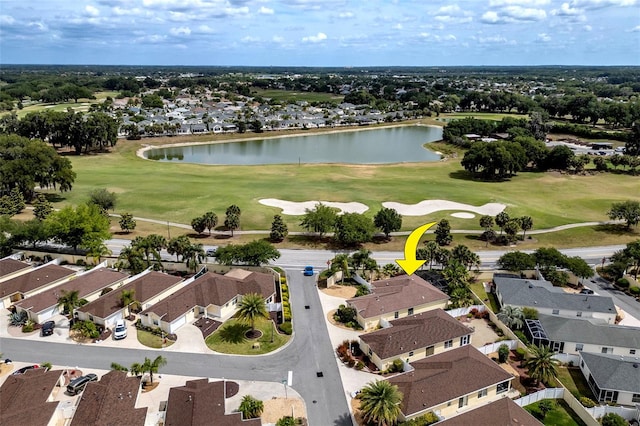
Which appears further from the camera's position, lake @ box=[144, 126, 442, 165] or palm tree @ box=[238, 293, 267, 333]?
lake @ box=[144, 126, 442, 165]

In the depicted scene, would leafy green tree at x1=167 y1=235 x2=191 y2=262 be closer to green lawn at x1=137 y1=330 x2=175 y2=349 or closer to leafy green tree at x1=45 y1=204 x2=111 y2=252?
leafy green tree at x1=45 y1=204 x2=111 y2=252

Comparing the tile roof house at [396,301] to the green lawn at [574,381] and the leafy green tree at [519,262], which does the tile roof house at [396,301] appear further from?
the green lawn at [574,381]

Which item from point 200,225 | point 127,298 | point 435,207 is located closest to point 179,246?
point 127,298

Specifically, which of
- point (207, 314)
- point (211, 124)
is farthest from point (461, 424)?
Result: point (211, 124)

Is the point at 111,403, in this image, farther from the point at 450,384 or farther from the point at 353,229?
the point at 353,229

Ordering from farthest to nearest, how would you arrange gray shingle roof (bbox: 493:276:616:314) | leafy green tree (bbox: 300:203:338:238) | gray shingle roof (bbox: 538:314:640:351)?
leafy green tree (bbox: 300:203:338:238)
gray shingle roof (bbox: 493:276:616:314)
gray shingle roof (bbox: 538:314:640:351)

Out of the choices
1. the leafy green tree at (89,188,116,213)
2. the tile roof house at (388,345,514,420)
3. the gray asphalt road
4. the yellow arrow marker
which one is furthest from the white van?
the leafy green tree at (89,188,116,213)

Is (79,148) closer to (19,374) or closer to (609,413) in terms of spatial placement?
(19,374)
